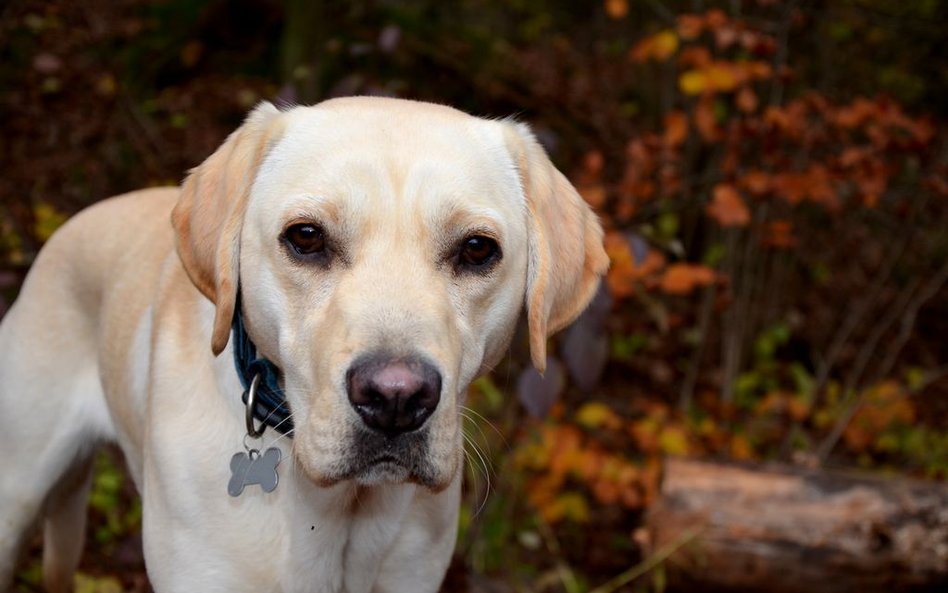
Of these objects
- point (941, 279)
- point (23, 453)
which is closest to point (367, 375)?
point (23, 453)

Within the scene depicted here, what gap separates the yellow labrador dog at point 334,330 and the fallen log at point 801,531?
5.96 feet

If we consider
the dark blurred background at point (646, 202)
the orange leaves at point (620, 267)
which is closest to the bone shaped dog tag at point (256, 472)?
the dark blurred background at point (646, 202)

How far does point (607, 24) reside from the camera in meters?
13.3

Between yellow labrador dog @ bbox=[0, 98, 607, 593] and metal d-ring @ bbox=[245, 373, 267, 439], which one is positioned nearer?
yellow labrador dog @ bbox=[0, 98, 607, 593]

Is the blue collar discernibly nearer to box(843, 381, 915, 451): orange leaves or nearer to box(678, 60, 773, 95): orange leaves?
box(678, 60, 773, 95): orange leaves

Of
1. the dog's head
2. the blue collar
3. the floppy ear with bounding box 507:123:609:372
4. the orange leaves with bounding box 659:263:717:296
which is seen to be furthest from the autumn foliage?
the blue collar

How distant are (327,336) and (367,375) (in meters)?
0.18

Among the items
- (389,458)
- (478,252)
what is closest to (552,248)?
(478,252)

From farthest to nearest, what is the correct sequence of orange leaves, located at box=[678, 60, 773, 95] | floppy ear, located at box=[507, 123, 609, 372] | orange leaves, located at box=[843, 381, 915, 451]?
orange leaves, located at box=[843, 381, 915, 451]
orange leaves, located at box=[678, 60, 773, 95]
floppy ear, located at box=[507, 123, 609, 372]

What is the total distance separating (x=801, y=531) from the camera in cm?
426

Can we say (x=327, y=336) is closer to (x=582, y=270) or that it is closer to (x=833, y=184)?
(x=582, y=270)

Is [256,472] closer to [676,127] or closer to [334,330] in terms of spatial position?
[334,330]

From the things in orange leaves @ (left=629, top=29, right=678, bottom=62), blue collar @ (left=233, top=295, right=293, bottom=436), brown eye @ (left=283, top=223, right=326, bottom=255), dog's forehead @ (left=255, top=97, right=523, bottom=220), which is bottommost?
orange leaves @ (left=629, top=29, right=678, bottom=62)

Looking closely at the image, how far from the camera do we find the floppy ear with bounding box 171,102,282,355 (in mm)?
2424
